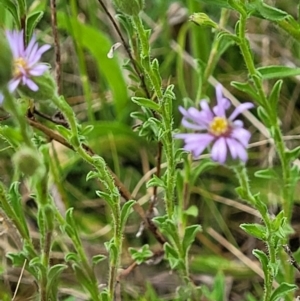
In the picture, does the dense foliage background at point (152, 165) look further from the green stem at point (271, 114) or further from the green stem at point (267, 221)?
the green stem at point (267, 221)

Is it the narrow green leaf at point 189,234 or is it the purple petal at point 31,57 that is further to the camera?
the narrow green leaf at point 189,234

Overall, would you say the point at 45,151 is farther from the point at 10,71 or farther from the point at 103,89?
the point at 103,89

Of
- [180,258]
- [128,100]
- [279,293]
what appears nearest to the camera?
[279,293]

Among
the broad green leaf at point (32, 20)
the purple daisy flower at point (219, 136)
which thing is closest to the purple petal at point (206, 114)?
the purple daisy flower at point (219, 136)

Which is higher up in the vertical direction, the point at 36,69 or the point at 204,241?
the point at 36,69

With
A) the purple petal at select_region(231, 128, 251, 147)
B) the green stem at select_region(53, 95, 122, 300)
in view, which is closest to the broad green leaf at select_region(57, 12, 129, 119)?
the green stem at select_region(53, 95, 122, 300)

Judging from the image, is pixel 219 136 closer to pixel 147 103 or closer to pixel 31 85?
pixel 147 103

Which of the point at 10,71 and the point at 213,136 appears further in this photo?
the point at 213,136

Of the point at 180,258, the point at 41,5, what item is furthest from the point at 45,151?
the point at 41,5
